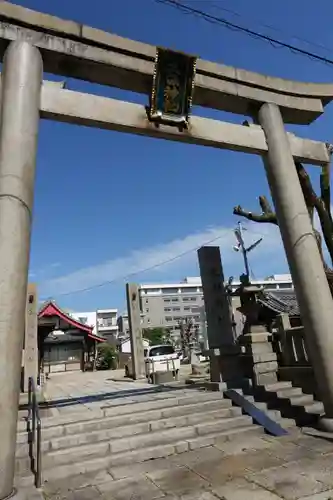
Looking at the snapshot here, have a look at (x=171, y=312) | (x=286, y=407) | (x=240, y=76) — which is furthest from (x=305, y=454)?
(x=171, y=312)

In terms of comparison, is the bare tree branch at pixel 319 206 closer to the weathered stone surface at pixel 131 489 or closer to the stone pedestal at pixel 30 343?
the stone pedestal at pixel 30 343

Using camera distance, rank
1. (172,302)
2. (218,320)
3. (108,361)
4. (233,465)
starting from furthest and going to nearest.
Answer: (172,302), (108,361), (218,320), (233,465)

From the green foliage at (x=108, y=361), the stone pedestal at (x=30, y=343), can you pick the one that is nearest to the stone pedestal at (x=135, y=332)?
the stone pedestal at (x=30, y=343)

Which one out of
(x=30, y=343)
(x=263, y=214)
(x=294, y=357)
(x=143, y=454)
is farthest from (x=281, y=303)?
(x=143, y=454)

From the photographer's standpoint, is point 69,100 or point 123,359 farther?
point 123,359

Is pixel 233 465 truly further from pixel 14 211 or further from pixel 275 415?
pixel 14 211

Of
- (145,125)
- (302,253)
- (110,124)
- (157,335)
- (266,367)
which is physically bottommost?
(266,367)

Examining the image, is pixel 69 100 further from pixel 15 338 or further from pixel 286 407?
pixel 286 407

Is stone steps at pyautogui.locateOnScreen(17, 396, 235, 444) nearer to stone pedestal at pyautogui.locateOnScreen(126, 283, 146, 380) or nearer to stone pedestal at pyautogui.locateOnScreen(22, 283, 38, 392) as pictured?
stone pedestal at pyautogui.locateOnScreen(22, 283, 38, 392)

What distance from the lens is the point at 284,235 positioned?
6.46m

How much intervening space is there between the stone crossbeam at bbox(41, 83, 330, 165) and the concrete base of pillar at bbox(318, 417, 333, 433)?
4.90m

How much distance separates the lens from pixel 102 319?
293 feet

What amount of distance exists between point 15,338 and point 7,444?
3.74 feet

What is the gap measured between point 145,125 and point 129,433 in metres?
5.15
